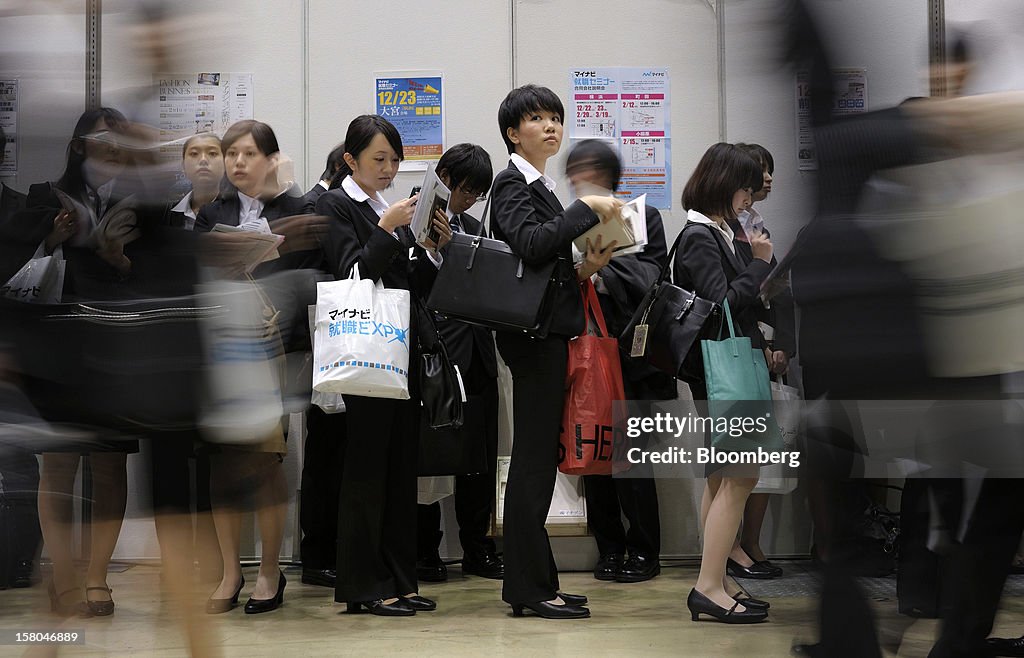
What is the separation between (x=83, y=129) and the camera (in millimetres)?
1788

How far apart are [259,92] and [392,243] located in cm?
164

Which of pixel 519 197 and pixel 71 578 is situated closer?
pixel 71 578

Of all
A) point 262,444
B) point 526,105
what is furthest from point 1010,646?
point 262,444

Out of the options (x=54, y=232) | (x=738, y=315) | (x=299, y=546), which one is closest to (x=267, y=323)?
(x=54, y=232)

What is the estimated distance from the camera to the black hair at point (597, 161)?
3314 millimetres

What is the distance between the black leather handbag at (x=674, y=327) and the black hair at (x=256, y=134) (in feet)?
4.53

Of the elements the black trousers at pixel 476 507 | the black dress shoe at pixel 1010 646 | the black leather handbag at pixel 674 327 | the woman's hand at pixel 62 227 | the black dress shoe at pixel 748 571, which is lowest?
the black dress shoe at pixel 748 571

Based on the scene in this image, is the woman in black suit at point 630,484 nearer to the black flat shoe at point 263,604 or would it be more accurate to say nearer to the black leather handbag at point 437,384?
the black leather handbag at point 437,384

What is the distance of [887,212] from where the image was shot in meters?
1.61

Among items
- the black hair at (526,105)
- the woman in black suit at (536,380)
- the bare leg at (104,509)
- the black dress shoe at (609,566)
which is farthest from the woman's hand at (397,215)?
the black dress shoe at (609,566)

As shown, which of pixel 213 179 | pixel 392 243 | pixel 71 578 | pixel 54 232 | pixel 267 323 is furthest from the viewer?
pixel 213 179

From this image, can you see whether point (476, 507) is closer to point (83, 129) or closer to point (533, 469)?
point (533, 469)

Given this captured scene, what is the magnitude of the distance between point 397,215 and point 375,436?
2.22 ft

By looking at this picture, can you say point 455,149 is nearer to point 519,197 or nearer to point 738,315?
point 519,197
